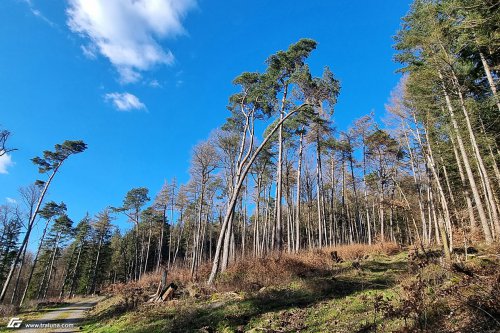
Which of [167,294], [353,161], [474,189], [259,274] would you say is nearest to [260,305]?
[259,274]

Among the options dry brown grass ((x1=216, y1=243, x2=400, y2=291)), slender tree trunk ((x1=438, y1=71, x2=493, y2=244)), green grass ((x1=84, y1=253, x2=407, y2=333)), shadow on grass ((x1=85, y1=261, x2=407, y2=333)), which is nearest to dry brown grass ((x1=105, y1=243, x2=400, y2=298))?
dry brown grass ((x1=216, y1=243, x2=400, y2=291))

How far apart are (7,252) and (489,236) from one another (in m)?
45.4

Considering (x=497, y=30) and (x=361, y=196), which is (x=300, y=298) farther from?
(x=361, y=196)

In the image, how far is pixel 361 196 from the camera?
38.9m

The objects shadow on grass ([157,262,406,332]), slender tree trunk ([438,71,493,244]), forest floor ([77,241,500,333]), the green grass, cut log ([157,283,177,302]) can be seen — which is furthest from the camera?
slender tree trunk ([438,71,493,244])

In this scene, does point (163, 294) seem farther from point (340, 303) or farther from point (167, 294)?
point (340, 303)

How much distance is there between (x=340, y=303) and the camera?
300 inches

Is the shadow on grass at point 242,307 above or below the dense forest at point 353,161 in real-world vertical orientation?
below

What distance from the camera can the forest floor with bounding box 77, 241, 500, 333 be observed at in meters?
4.75

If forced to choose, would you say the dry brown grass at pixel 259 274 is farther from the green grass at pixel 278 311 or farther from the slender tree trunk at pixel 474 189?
the slender tree trunk at pixel 474 189

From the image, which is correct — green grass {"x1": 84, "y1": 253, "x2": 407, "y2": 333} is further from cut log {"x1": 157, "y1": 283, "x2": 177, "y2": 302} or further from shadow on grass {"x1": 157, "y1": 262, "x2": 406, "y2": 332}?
cut log {"x1": 157, "y1": 283, "x2": 177, "y2": 302}

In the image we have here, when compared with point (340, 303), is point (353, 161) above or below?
above

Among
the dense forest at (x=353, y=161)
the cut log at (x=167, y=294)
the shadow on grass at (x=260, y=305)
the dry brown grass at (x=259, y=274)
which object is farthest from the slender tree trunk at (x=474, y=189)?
the cut log at (x=167, y=294)

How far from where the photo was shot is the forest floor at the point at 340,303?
4.75 m
